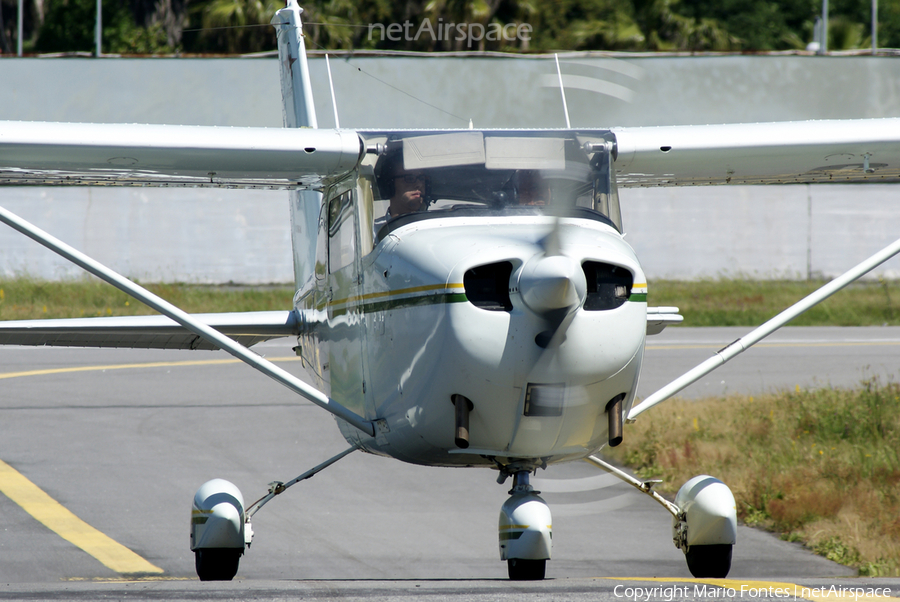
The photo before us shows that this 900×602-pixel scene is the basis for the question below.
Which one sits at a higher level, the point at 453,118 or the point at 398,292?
the point at 398,292

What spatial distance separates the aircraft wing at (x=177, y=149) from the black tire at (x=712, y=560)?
2783mm

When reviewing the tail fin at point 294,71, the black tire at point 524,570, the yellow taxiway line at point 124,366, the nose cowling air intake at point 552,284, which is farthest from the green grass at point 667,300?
the nose cowling air intake at point 552,284

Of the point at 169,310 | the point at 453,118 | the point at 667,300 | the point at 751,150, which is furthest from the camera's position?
the point at 453,118

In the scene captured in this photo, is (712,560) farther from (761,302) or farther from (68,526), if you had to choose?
(761,302)

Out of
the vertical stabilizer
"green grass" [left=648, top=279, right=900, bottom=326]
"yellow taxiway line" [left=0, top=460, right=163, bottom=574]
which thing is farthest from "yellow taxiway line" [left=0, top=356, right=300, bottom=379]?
"green grass" [left=648, top=279, right=900, bottom=326]

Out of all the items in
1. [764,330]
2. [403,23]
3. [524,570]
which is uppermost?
[403,23]

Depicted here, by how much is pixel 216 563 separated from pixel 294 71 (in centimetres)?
396

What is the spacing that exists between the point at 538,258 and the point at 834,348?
13.5 metres

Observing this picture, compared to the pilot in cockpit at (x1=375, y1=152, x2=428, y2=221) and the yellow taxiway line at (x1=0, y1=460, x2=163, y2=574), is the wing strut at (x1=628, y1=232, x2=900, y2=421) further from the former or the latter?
the yellow taxiway line at (x1=0, y1=460, x2=163, y2=574)

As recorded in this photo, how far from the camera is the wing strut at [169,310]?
4.86 m

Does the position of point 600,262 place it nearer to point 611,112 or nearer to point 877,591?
point 877,591

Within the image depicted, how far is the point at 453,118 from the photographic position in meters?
20.8

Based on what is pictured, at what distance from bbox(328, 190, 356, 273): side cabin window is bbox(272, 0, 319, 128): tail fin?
2123 mm

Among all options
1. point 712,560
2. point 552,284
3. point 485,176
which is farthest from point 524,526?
point 485,176
